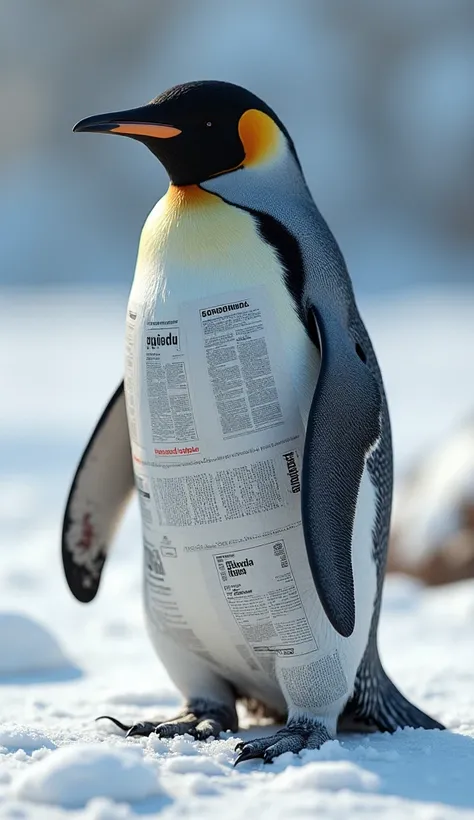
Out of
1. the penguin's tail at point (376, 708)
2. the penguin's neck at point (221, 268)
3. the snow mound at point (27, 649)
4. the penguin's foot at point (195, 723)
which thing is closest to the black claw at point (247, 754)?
the penguin's foot at point (195, 723)

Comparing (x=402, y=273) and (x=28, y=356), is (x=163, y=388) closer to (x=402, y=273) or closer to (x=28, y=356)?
(x=28, y=356)

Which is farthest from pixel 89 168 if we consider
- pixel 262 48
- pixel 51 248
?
pixel 262 48

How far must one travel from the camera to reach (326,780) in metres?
1.60

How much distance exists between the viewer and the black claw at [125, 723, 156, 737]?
81.4 inches

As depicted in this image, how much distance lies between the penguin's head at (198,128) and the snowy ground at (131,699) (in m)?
0.95

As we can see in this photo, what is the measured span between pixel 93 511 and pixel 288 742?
724 millimetres

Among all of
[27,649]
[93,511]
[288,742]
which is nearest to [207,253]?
[93,511]

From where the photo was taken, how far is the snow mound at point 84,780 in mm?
1533

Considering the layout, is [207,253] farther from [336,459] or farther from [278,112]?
[278,112]

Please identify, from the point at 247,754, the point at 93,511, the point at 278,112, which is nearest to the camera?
the point at 247,754

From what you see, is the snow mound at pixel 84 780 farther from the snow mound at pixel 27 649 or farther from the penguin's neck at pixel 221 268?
the snow mound at pixel 27 649

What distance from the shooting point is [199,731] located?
6.82ft

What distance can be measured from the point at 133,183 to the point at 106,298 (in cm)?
800

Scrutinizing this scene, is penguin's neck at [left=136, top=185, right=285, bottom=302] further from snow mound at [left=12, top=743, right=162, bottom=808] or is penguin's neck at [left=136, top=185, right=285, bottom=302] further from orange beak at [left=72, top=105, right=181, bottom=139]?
snow mound at [left=12, top=743, right=162, bottom=808]
